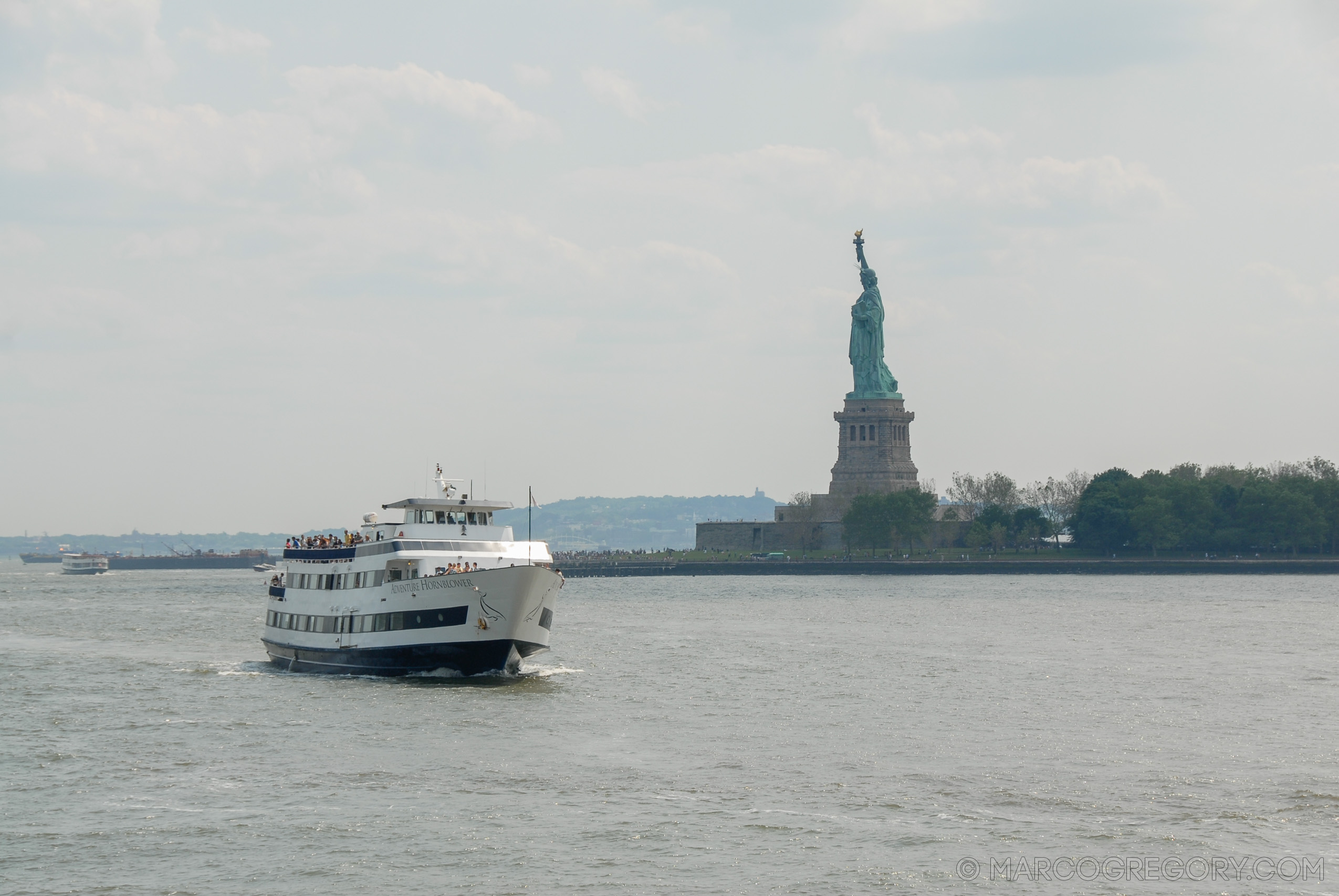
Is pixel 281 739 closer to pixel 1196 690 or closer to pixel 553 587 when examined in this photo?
pixel 553 587

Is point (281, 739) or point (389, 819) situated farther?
point (281, 739)

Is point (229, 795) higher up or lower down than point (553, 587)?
lower down

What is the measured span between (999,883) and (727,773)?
11964mm

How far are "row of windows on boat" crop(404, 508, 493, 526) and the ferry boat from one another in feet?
0.14

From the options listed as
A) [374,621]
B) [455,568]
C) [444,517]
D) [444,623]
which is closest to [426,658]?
[444,623]

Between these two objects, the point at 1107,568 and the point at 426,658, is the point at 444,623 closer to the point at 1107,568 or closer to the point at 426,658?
the point at 426,658

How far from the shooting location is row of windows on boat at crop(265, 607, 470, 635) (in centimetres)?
5869

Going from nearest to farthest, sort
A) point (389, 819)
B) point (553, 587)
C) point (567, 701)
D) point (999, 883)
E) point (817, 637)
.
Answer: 1. point (999, 883)
2. point (389, 819)
3. point (567, 701)
4. point (553, 587)
5. point (817, 637)

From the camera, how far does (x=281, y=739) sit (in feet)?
155

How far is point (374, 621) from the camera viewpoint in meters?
61.9

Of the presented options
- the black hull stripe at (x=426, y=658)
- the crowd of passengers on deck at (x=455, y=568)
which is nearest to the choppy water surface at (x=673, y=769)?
the black hull stripe at (x=426, y=658)

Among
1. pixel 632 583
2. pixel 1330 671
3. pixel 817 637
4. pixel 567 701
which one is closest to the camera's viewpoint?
pixel 567 701

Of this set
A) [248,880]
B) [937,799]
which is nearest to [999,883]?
[937,799]

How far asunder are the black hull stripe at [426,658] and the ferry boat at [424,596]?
4 centimetres
